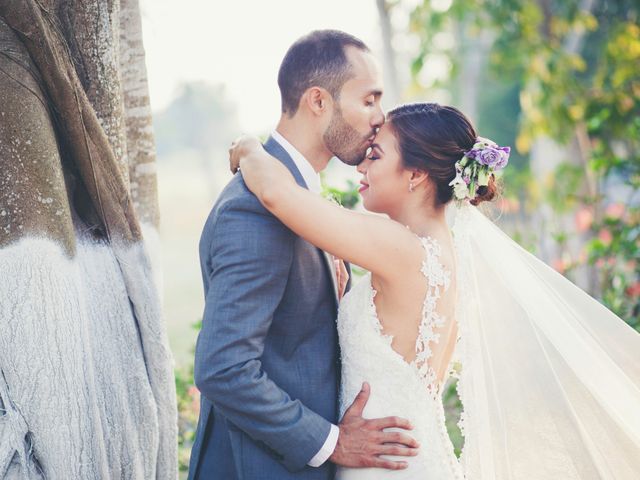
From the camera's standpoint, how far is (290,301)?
8.57 ft

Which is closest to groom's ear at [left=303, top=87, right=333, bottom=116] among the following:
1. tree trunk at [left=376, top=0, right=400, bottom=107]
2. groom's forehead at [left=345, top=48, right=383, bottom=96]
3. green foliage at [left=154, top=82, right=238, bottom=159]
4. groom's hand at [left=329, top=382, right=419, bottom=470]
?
groom's forehead at [left=345, top=48, right=383, bottom=96]

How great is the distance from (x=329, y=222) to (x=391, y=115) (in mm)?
731

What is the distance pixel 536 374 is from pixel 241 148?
163 centimetres

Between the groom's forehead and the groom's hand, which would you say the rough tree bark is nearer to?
the groom's hand

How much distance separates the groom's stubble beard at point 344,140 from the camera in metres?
2.94

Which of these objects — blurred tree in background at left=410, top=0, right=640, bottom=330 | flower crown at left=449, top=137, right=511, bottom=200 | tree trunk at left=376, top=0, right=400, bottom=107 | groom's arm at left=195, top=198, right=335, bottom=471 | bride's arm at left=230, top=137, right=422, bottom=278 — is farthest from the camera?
tree trunk at left=376, top=0, right=400, bottom=107

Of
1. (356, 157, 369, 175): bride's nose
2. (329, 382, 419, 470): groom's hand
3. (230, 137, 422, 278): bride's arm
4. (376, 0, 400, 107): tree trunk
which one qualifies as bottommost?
(329, 382, 419, 470): groom's hand

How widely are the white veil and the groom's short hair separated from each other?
82 centimetres

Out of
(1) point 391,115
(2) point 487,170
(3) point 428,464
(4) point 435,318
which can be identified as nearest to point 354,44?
(1) point 391,115

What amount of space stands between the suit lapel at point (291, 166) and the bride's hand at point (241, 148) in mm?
71

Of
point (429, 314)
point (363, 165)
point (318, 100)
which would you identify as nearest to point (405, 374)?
point (429, 314)

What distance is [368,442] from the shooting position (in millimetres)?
2646

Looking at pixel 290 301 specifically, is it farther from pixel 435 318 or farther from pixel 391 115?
pixel 391 115

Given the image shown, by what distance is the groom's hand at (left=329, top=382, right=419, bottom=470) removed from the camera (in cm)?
261
